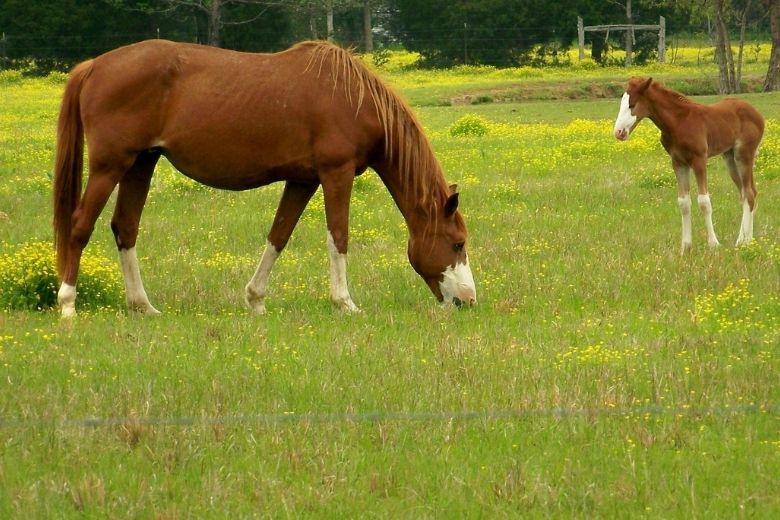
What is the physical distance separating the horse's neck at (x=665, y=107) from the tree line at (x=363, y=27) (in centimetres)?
2948

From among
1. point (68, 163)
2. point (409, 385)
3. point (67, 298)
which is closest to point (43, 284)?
point (67, 298)

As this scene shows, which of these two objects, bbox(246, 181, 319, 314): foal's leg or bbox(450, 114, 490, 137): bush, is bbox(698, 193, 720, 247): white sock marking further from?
bbox(450, 114, 490, 137): bush

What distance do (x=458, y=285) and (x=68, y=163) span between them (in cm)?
308

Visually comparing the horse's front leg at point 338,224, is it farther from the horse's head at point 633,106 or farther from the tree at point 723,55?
the tree at point 723,55

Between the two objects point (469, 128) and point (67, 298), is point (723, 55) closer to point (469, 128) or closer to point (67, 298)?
point (469, 128)

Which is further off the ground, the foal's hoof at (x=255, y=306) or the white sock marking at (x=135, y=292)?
the white sock marking at (x=135, y=292)

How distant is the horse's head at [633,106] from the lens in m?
12.0

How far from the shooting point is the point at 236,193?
52.7ft

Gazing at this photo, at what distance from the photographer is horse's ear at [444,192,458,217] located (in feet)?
29.7

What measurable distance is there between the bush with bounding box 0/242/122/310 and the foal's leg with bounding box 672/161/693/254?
524 cm

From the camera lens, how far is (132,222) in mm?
9141

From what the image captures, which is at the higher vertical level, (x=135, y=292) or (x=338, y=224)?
(x=338, y=224)

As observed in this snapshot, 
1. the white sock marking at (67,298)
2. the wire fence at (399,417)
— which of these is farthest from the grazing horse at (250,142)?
the wire fence at (399,417)

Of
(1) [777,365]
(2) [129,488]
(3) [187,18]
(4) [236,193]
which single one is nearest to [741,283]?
(1) [777,365]
